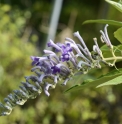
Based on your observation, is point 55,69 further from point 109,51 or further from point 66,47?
point 109,51

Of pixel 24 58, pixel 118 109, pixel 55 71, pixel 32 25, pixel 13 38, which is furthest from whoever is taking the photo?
pixel 32 25

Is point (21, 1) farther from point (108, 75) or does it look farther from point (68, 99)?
point (108, 75)

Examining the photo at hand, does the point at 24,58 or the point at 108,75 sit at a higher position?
the point at 24,58

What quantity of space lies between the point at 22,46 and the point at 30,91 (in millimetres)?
3133

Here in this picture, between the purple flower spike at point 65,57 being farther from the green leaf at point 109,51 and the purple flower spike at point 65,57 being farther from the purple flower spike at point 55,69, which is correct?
the green leaf at point 109,51

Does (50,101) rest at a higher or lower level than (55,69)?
higher

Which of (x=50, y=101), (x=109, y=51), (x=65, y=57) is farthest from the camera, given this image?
(x=50, y=101)

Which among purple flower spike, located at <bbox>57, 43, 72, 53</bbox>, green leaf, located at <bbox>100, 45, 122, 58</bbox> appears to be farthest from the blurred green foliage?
purple flower spike, located at <bbox>57, 43, 72, 53</bbox>

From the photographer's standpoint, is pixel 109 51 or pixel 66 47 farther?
pixel 109 51

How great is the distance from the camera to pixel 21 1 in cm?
704

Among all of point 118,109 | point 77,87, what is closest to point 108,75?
point 77,87

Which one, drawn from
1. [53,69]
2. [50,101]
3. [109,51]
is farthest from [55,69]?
[50,101]

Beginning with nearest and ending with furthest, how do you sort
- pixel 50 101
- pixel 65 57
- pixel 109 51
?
pixel 65 57
pixel 109 51
pixel 50 101

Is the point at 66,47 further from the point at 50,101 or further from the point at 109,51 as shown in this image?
the point at 50,101
